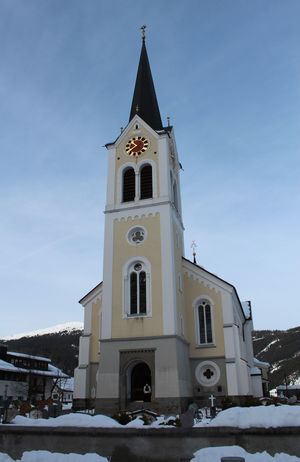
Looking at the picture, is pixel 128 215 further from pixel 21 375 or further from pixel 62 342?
pixel 62 342

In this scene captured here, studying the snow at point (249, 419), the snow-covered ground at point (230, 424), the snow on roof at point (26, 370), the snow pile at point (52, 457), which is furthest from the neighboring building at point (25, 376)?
the snow at point (249, 419)

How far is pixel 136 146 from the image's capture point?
3195 cm

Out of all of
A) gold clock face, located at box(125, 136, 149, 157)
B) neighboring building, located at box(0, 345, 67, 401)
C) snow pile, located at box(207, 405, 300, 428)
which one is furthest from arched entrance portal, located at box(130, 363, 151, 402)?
neighboring building, located at box(0, 345, 67, 401)

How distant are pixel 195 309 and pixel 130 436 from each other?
1880 centimetres

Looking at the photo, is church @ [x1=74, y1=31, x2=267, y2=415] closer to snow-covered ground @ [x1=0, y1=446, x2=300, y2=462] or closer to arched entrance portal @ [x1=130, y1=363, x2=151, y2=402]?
arched entrance portal @ [x1=130, y1=363, x2=151, y2=402]

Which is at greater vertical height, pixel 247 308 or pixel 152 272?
pixel 247 308

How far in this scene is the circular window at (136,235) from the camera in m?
28.5

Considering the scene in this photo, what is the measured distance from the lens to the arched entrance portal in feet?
83.4

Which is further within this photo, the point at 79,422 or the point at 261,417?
the point at 79,422

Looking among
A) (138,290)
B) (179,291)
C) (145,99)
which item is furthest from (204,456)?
(145,99)

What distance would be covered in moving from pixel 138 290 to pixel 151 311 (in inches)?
A: 70.7

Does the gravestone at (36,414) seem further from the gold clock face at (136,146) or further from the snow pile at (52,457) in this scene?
the gold clock face at (136,146)

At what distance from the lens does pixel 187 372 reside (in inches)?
1036

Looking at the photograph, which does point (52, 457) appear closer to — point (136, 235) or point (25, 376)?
point (136, 235)
